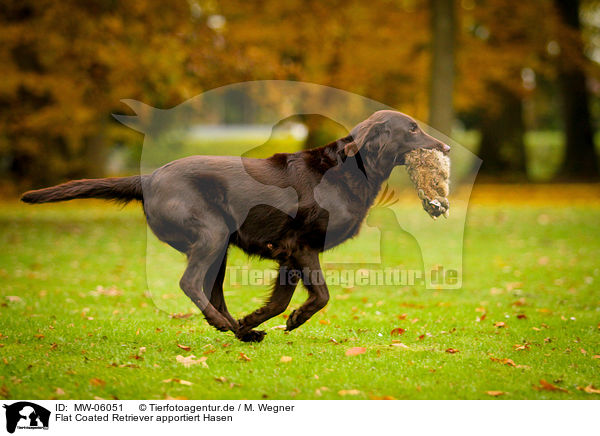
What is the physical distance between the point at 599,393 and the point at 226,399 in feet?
8.26

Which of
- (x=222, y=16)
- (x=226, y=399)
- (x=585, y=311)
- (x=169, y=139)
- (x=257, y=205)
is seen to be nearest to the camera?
(x=226, y=399)

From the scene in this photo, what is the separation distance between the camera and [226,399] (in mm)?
4238

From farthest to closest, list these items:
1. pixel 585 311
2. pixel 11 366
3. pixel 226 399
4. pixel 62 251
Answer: pixel 62 251 → pixel 585 311 → pixel 11 366 → pixel 226 399

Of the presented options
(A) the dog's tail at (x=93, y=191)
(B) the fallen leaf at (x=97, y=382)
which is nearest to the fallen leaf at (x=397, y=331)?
(A) the dog's tail at (x=93, y=191)

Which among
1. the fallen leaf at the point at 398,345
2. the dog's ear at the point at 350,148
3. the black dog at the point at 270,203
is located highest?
the dog's ear at the point at 350,148

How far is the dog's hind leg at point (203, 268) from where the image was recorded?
535 centimetres

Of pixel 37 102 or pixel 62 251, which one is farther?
pixel 37 102

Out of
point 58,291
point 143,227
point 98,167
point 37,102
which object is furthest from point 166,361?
point 98,167

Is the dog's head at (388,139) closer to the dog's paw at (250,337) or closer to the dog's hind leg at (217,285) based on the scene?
the dog's hind leg at (217,285)

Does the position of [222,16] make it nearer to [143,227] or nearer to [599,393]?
[143,227]

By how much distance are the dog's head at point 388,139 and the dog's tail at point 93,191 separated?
1.80m

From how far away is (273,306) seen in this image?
5.54 meters

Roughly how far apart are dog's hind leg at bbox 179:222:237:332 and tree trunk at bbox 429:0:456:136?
13312mm
